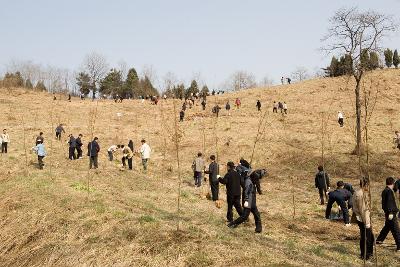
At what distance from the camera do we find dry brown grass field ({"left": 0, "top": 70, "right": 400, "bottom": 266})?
32.3ft

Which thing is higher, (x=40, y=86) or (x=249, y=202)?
(x=40, y=86)

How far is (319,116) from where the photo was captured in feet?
154

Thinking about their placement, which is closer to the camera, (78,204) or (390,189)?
(390,189)

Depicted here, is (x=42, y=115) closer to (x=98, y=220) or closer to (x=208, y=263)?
(x=98, y=220)

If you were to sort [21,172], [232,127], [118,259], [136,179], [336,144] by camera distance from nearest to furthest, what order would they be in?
[118,259] → [21,172] → [136,179] → [336,144] → [232,127]

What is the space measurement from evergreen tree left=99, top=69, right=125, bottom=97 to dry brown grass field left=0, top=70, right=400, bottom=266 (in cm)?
4240

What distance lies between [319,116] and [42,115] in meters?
33.3

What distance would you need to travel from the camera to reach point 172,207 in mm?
15000

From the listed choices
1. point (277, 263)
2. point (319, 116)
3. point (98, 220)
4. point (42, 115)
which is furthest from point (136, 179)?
point (42, 115)

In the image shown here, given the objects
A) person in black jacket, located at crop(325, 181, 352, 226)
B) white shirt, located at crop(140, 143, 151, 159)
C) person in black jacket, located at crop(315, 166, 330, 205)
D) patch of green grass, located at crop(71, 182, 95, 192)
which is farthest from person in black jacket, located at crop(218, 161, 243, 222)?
white shirt, located at crop(140, 143, 151, 159)

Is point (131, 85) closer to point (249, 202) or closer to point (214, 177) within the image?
point (214, 177)

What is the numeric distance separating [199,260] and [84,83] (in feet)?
261

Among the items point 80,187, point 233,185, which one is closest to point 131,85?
point 80,187

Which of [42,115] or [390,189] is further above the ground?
[42,115]
